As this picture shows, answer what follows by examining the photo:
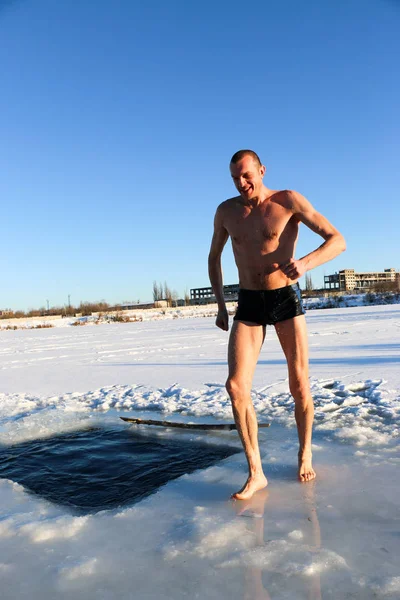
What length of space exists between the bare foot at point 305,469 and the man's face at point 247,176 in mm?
1489

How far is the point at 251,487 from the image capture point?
239 cm

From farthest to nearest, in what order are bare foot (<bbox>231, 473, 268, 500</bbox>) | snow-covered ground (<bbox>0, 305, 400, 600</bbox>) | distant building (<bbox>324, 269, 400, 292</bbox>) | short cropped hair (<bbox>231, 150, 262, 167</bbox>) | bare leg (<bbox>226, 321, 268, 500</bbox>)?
distant building (<bbox>324, 269, 400, 292</bbox>) < short cropped hair (<bbox>231, 150, 262, 167</bbox>) < bare leg (<bbox>226, 321, 268, 500</bbox>) < bare foot (<bbox>231, 473, 268, 500</bbox>) < snow-covered ground (<bbox>0, 305, 400, 600</bbox>)

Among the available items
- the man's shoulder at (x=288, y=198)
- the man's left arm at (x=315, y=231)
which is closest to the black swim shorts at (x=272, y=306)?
the man's left arm at (x=315, y=231)

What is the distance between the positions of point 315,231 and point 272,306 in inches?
18.7

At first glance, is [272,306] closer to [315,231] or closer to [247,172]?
[315,231]

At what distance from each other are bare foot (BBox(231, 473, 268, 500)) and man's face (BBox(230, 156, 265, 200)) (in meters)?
1.53

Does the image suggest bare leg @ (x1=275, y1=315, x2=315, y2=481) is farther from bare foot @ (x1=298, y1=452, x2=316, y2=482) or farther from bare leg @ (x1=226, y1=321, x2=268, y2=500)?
bare leg @ (x1=226, y1=321, x2=268, y2=500)

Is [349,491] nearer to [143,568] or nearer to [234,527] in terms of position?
[234,527]

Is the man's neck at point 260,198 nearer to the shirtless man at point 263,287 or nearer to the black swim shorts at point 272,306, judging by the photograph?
the shirtless man at point 263,287

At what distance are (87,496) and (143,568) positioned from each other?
3.14 ft

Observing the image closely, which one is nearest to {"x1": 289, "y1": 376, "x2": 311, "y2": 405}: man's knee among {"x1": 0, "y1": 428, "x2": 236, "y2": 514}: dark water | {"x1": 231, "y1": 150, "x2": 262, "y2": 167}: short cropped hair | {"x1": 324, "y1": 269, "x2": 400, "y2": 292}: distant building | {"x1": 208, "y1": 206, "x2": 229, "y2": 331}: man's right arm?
{"x1": 208, "y1": 206, "x2": 229, "y2": 331}: man's right arm

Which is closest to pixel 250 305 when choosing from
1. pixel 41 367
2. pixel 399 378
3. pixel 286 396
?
pixel 286 396

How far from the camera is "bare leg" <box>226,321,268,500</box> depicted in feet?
8.15

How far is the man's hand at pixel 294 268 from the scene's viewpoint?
7.79ft
